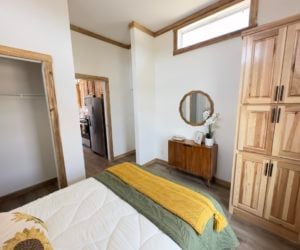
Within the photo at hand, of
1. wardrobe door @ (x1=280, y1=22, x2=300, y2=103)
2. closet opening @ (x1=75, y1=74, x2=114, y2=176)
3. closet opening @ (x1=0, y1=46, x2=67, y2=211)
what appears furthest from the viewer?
closet opening @ (x1=75, y1=74, x2=114, y2=176)

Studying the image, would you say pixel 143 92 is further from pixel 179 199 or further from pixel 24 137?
pixel 179 199

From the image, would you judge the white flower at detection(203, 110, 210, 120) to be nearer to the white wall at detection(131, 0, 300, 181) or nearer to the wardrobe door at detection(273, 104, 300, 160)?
the white wall at detection(131, 0, 300, 181)

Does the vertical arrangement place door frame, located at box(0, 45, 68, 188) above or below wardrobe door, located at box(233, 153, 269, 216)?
above

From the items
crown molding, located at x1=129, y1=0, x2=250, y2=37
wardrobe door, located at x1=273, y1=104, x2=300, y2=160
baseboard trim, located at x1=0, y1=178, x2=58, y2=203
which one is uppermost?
crown molding, located at x1=129, y1=0, x2=250, y2=37

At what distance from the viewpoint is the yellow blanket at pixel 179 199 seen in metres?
1.08

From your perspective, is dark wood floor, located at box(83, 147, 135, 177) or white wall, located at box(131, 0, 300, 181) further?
dark wood floor, located at box(83, 147, 135, 177)

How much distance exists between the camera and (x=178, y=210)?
1.12 metres

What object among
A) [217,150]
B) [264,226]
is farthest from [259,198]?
[217,150]

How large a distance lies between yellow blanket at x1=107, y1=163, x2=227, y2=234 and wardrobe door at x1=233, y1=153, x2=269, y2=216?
0.83 meters

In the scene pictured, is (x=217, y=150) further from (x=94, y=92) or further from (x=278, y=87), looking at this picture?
(x=94, y=92)

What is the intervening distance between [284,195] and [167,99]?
242 cm

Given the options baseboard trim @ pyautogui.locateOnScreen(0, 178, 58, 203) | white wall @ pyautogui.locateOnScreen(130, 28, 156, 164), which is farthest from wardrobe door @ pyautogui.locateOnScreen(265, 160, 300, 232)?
baseboard trim @ pyautogui.locateOnScreen(0, 178, 58, 203)

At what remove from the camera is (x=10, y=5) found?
1.61m

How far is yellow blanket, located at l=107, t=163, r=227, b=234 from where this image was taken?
3.53ft
